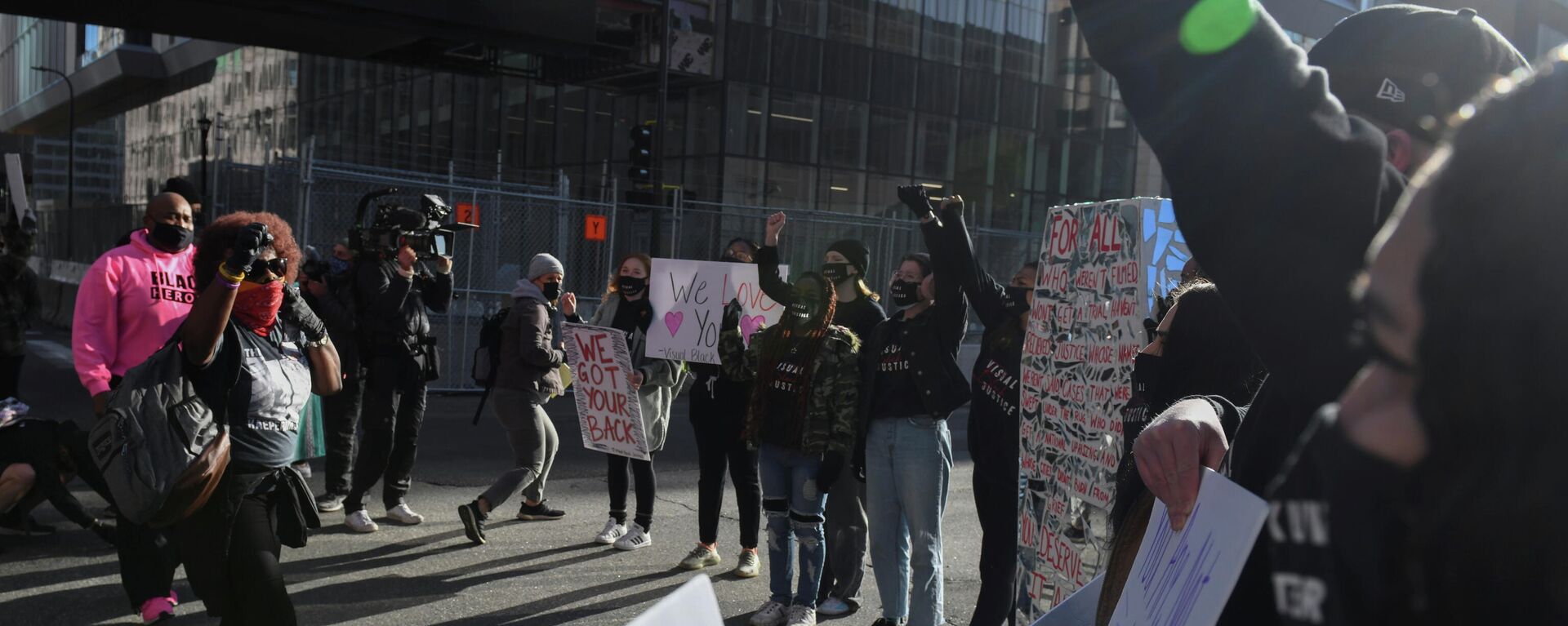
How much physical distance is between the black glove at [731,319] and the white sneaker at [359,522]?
8.43 ft

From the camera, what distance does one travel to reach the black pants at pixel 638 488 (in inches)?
289

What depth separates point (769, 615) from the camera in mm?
5820

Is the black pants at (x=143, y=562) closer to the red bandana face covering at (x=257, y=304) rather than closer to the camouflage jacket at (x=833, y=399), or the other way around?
the red bandana face covering at (x=257, y=304)

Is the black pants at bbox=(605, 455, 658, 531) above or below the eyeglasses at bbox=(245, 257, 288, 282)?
below

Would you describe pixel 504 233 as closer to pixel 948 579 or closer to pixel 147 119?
pixel 948 579

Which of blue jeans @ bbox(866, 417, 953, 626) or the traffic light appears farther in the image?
the traffic light

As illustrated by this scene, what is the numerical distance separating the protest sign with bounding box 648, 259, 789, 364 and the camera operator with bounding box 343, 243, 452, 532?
1.57m

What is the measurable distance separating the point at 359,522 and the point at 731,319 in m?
2.73

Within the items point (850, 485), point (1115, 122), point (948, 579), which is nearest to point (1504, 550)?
point (850, 485)

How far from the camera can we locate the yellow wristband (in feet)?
12.9

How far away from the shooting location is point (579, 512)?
8219 mm

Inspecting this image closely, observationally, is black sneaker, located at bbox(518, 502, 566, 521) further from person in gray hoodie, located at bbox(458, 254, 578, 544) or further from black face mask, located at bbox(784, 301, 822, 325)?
black face mask, located at bbox(784, 301, 822, 325)

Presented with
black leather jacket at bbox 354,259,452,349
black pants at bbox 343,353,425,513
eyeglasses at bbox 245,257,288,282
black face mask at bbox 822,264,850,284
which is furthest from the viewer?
black leather jacket at bbox 354,259,452,349

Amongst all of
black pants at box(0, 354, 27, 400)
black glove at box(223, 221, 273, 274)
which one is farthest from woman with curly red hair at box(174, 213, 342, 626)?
black pants at box(0, 354, 27, 400)
